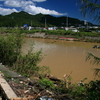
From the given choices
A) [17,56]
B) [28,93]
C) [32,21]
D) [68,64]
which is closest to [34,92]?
[28,93]

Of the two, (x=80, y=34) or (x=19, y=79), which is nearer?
(x=19, y=79)

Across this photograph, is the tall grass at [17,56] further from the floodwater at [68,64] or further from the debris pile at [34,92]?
the debris pile at [34,92]

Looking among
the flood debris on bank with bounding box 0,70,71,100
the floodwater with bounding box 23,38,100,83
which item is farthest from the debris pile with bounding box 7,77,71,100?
the floodwater with bounding box 23,38,100,83

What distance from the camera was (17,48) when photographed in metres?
6.52

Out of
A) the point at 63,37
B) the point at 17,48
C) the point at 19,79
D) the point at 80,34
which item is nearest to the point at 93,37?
the point at 80,34

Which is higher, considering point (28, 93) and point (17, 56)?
point (17, 56)

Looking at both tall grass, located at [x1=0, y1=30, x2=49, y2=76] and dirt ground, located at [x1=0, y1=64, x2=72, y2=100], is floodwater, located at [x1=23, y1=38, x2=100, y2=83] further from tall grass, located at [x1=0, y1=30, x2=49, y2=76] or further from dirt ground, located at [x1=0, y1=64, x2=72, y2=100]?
dirt ground, located at [x1=0, y1=64, x2=72, y2=100]

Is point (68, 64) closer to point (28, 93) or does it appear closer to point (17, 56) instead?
point (17, 56)

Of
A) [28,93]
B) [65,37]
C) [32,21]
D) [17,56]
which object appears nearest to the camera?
[28,93]

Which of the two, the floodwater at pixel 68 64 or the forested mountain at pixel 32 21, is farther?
the forested mountain at pixel 32 21

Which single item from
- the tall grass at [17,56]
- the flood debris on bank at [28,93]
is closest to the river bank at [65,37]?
the tall grass at [17,56]

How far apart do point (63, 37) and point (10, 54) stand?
2259 cm

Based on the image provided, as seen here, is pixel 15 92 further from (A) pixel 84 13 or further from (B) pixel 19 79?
(A) pixel 84 13

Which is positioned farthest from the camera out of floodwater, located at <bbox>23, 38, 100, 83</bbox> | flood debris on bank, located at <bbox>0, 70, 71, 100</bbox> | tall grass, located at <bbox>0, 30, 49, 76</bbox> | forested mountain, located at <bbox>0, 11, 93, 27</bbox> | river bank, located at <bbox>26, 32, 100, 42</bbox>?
forested mountain, located at <bbox>0, 11, 93, 27</bbox>
